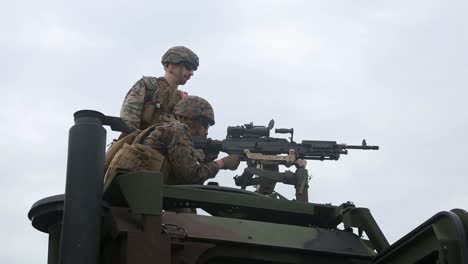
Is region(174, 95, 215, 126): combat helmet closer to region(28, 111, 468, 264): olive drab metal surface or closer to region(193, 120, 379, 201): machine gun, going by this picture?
region(28, 111, 468, 264): olive drab metal surface

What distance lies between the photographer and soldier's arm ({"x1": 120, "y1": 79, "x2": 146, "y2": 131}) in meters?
6.23

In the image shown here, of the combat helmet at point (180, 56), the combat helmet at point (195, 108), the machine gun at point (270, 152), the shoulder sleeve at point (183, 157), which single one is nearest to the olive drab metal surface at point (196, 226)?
the shoulder sleeve at point (183, 157)

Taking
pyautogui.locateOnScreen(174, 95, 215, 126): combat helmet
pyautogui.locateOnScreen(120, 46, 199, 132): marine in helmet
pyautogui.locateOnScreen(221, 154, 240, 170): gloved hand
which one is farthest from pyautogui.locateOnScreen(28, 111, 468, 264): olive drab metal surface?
pyautogui.locateOnScreen(221, 154, 240, 170): gloved hand

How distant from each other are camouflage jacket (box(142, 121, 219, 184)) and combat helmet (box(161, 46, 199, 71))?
1804 mm

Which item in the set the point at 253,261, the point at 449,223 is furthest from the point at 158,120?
the point at 449,223

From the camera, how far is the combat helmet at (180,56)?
6.66 meters

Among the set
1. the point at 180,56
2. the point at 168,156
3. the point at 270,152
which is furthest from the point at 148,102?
the point at 270,152

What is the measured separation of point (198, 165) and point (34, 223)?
126 centimetres

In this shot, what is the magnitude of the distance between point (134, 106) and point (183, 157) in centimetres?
161

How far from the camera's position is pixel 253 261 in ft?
12.4

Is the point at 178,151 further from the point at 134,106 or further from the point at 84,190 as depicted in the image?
the point at 134,106

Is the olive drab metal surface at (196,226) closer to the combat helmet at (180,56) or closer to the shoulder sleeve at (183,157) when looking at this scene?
the shoulder sleeve at (183,157)

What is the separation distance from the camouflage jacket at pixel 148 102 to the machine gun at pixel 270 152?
1772mm

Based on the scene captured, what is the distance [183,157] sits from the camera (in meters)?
4.79
